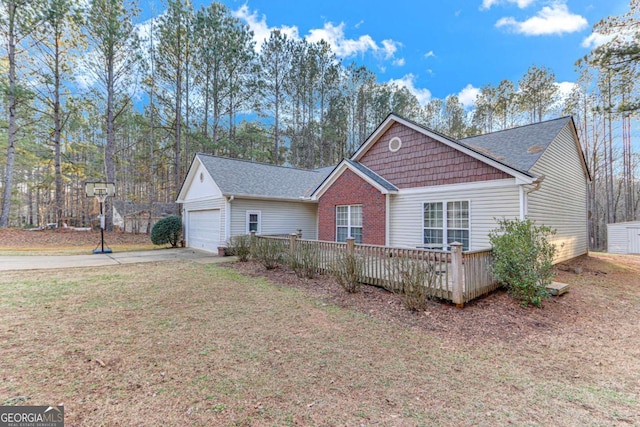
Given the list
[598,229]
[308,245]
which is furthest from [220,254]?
[598,229]

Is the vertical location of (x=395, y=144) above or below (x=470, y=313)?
above

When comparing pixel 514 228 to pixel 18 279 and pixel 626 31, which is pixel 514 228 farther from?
pixel 18 279

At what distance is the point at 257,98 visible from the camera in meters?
23.9

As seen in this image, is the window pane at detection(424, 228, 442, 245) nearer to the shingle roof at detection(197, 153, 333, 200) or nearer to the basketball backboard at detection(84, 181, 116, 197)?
the shingle roof at detection(197, 153, 333, 200)

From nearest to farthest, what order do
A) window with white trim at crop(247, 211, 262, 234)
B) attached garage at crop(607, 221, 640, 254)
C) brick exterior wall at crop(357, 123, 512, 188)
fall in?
brick exterior wall at crop(357, 123, 512, 188), window with white trim at crop(247, 211, 262, 234), attached garage at crop(607, 221, 640, 254)

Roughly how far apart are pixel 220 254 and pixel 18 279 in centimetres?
653

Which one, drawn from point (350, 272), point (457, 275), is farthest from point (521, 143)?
point (350, 272)

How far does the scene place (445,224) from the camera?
948 cm

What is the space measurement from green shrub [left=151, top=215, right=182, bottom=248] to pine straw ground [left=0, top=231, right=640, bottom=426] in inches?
353

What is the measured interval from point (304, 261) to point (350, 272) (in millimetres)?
2005

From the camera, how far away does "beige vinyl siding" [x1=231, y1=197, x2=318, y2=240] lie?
13.3 m

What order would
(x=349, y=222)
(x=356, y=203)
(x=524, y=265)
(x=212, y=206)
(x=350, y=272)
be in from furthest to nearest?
(x=212, y=206) < (x=349, y=222) < (x=356, y=203) < (x=350, y=272) < (x=524, y=265)

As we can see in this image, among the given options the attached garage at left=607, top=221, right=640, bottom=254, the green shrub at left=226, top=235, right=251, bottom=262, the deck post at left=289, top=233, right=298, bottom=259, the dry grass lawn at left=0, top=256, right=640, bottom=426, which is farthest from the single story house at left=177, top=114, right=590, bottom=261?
the attached garage at left=607, top=221, right=640, bottom=254

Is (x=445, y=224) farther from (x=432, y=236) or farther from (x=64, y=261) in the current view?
(x=64, y=261)
